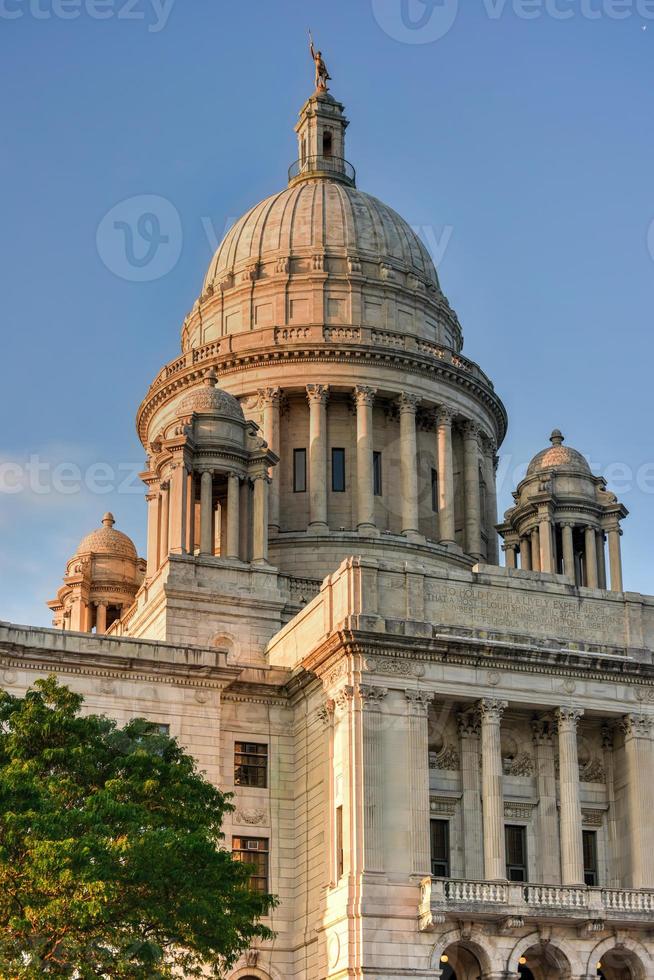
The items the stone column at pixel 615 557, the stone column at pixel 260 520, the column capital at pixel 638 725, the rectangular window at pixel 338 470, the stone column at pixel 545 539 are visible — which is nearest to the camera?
the column capital at pixel 638 725

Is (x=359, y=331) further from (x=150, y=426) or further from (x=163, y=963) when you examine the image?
(x=163, y=963)

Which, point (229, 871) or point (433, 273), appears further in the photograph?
point (433, 273)

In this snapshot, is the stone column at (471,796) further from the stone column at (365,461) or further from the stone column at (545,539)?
the stone column at (365,461)

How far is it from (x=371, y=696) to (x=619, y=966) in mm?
12039

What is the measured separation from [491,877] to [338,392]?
29387 millimetres

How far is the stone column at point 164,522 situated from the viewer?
64.8m

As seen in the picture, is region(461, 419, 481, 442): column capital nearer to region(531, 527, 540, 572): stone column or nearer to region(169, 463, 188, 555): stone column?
region(531, 527, 540, 572): stone column

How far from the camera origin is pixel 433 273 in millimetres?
82125

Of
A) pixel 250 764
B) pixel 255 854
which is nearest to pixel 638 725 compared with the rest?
pixel 250 764

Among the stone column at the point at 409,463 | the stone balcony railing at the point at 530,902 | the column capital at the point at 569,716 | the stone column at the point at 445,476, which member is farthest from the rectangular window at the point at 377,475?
the stone balcony railing at the point at 530,902

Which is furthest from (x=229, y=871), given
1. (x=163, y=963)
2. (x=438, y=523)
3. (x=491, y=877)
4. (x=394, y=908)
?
(x=438, y=523)

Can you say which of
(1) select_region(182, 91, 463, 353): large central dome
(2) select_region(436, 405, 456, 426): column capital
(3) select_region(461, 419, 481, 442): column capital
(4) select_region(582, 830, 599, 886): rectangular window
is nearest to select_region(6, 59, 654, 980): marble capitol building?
(4) select_region(582, 830, 599, 886): rectangular window

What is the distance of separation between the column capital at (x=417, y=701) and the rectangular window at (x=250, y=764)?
6827 mm

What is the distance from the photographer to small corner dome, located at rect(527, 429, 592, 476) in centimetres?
7119
